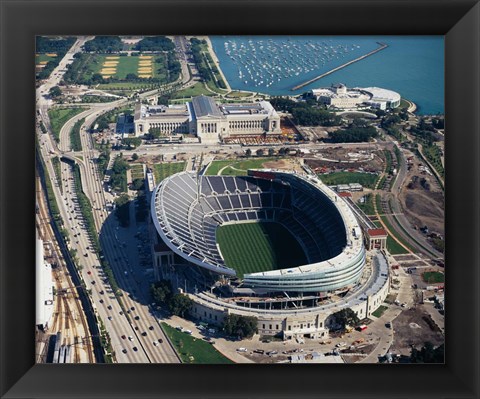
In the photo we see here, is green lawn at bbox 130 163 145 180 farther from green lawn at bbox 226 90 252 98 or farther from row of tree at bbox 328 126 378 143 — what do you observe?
green lawn at bbox 226 90 252 98

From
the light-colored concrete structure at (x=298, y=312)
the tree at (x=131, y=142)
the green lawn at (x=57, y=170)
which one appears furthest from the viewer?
the tree at (x=131, y=142)

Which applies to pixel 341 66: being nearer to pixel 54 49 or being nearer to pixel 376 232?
pixel 54 49

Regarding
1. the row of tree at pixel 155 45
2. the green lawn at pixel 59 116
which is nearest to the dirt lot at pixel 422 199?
the green lawn at pixel 59 116

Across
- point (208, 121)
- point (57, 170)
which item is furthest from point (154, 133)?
point (57, 170)

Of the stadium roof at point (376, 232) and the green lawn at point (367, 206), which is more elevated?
the green lawn at point (367, 206)

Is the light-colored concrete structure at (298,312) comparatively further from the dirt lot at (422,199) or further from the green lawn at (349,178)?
the green lawn at (349,178)
